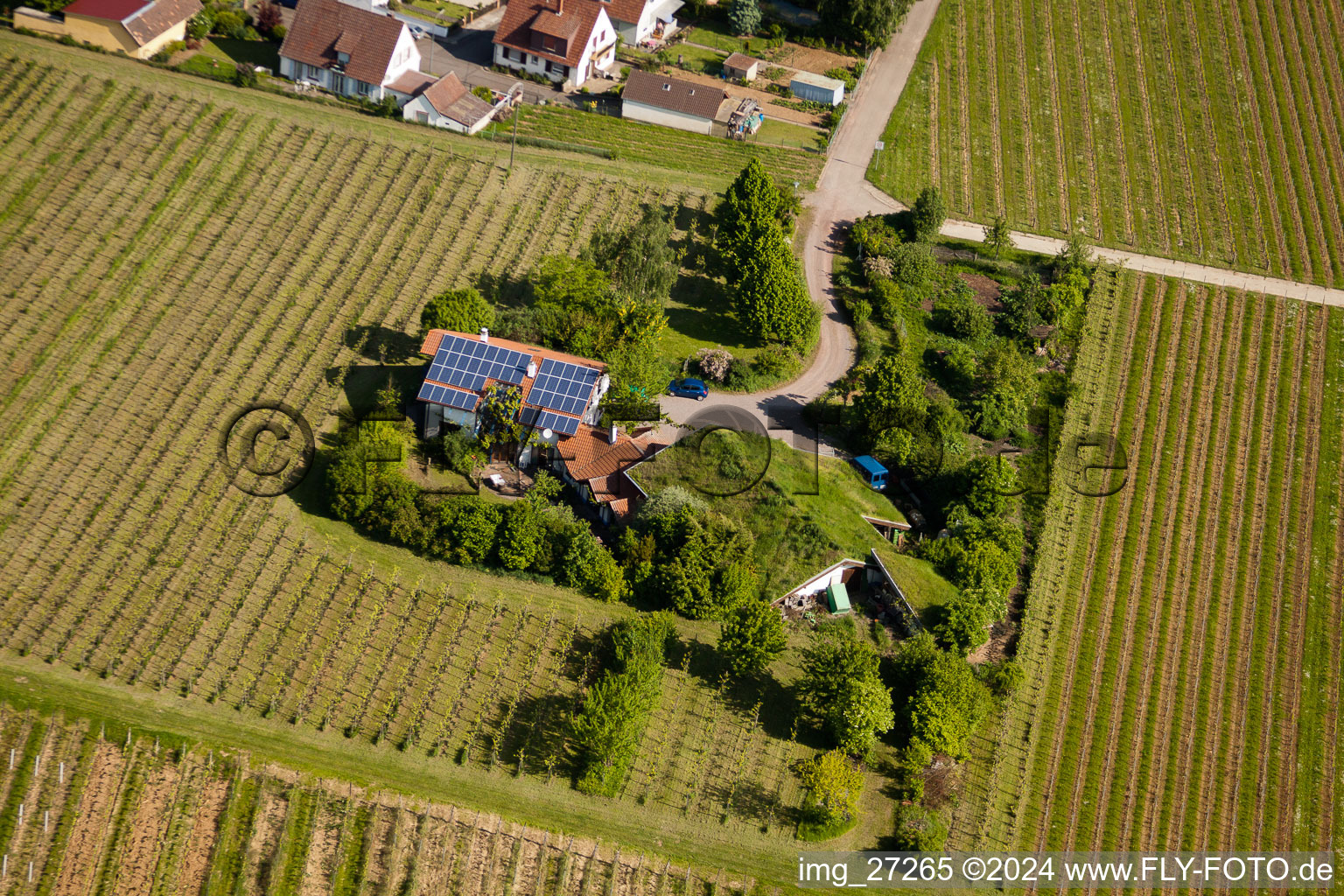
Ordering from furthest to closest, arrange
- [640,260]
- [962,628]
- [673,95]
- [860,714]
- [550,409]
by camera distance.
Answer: [673,95] → [640,260] → [550,409] → [962,628] → [860,714]

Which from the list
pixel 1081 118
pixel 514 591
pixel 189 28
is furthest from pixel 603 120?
pixel 514 591

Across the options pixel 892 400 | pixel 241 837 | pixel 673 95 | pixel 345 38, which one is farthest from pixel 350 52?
pixel 241 837

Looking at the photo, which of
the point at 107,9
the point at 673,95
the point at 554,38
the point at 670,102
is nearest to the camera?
the point at 107,9

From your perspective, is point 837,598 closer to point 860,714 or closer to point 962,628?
point 962,628

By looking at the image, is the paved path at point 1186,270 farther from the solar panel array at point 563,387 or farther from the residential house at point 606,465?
the solar panel array at point 563,387

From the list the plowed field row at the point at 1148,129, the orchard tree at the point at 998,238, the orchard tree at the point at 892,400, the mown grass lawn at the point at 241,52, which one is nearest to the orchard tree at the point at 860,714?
the orchard tree at the point at 892,400

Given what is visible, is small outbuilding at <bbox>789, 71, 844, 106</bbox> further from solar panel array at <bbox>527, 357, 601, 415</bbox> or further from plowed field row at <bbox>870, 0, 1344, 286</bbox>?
solar panel array at <bbox>527, 357, 601, 415</bbox>

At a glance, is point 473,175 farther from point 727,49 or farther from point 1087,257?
point 1087,257
